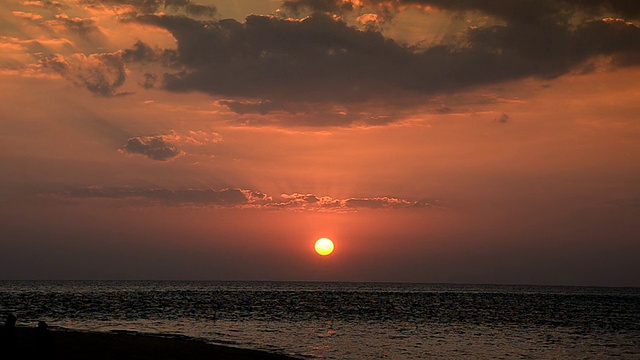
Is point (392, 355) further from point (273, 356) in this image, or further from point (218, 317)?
point (218, 317)

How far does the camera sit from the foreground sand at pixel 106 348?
76.3 feet

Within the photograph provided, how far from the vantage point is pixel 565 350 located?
45.3 metres

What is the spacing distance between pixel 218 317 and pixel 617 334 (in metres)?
38.6

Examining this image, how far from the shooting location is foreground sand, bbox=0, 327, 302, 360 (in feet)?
76.3

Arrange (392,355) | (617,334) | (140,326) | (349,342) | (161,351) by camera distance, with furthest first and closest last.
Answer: (617,334) → (140,326) → (349,342) → (392,355) → (161,351)

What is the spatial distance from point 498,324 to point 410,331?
16.5 meters

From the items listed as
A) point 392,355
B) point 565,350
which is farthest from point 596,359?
point 392,355

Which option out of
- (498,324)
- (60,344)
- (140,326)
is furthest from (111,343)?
(498,324)

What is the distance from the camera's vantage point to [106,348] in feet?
101

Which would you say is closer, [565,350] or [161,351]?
[161,351]

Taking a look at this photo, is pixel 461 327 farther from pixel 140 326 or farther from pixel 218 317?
pixel 140 326

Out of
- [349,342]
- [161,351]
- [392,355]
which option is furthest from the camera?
[349,342]

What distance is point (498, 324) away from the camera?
6781 centimetres

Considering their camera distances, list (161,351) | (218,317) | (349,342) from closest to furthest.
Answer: (161,351) → (349,342) → (218,317)
